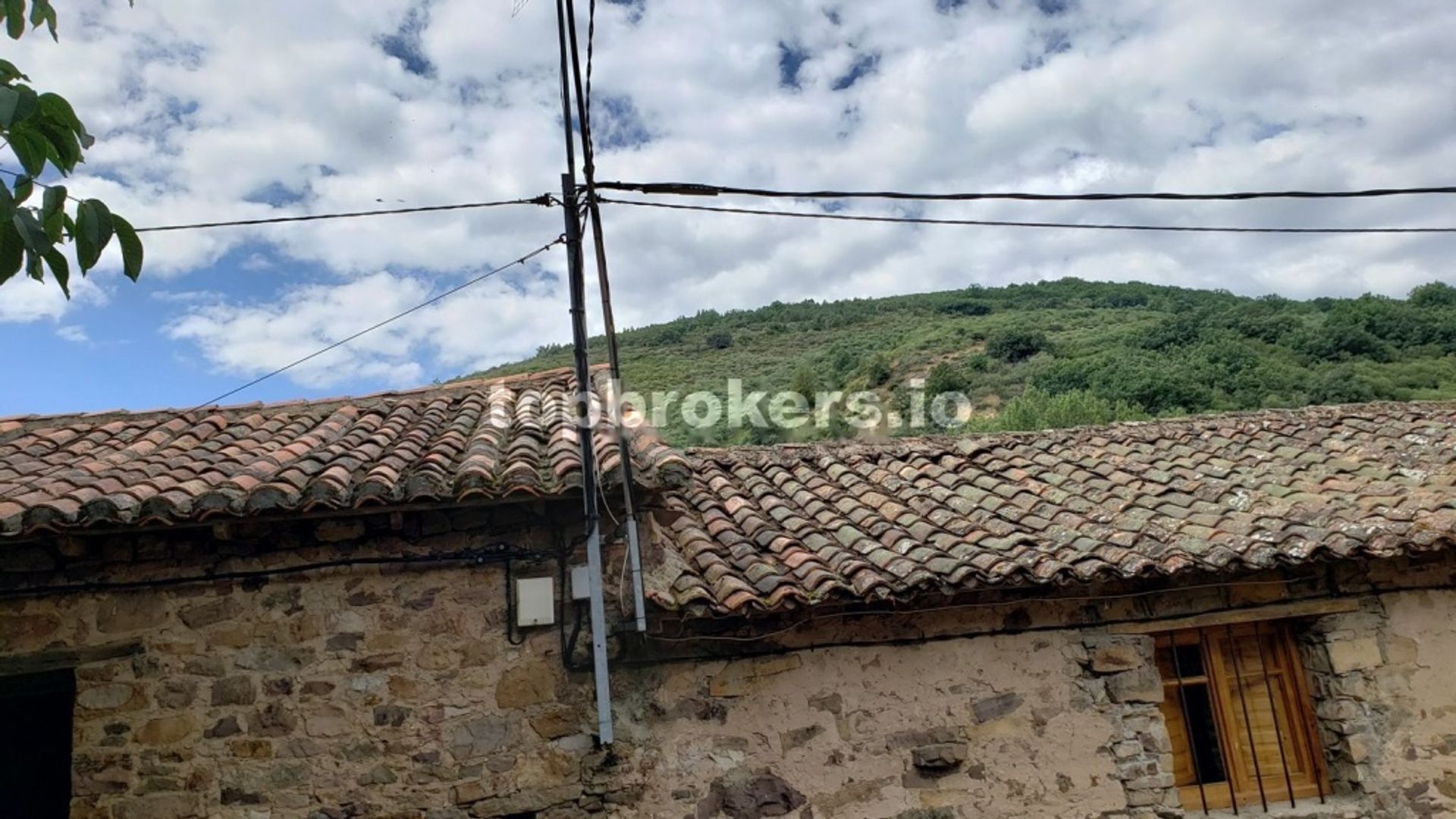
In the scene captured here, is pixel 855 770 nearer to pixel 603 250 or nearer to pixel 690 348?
pixel 603 250

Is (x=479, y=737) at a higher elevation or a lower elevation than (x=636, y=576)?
lower

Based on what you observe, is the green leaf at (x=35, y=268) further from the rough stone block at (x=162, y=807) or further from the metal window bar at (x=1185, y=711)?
the metal window bar at (x=1185, y=711)

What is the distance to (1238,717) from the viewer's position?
18.2ft

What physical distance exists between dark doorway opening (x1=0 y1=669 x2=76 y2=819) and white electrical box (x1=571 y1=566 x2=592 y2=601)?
4245 mm

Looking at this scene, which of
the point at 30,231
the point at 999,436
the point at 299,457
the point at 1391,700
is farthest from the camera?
the point at 999,436

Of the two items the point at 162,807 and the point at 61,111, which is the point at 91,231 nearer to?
the point at 61,111

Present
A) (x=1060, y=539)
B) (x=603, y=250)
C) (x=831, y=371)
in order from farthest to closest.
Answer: (x=831, y=371) → (x=1060, y=539) → (x=603, y=250)

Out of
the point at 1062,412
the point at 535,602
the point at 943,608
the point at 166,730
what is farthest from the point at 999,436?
the point at 1062,412

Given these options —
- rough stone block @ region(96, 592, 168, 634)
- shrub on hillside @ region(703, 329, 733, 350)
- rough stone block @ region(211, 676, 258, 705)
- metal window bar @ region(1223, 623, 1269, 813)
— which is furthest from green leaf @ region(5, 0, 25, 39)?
shrub on hillside @ region(703, 329, 733, 350)

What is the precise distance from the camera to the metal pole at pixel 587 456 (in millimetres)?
4227

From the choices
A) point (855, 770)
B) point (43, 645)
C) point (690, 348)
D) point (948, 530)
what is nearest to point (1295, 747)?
point (948, 530)

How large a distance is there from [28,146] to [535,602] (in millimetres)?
2946

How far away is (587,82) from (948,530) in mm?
3433

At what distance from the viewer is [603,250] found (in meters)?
4.12
